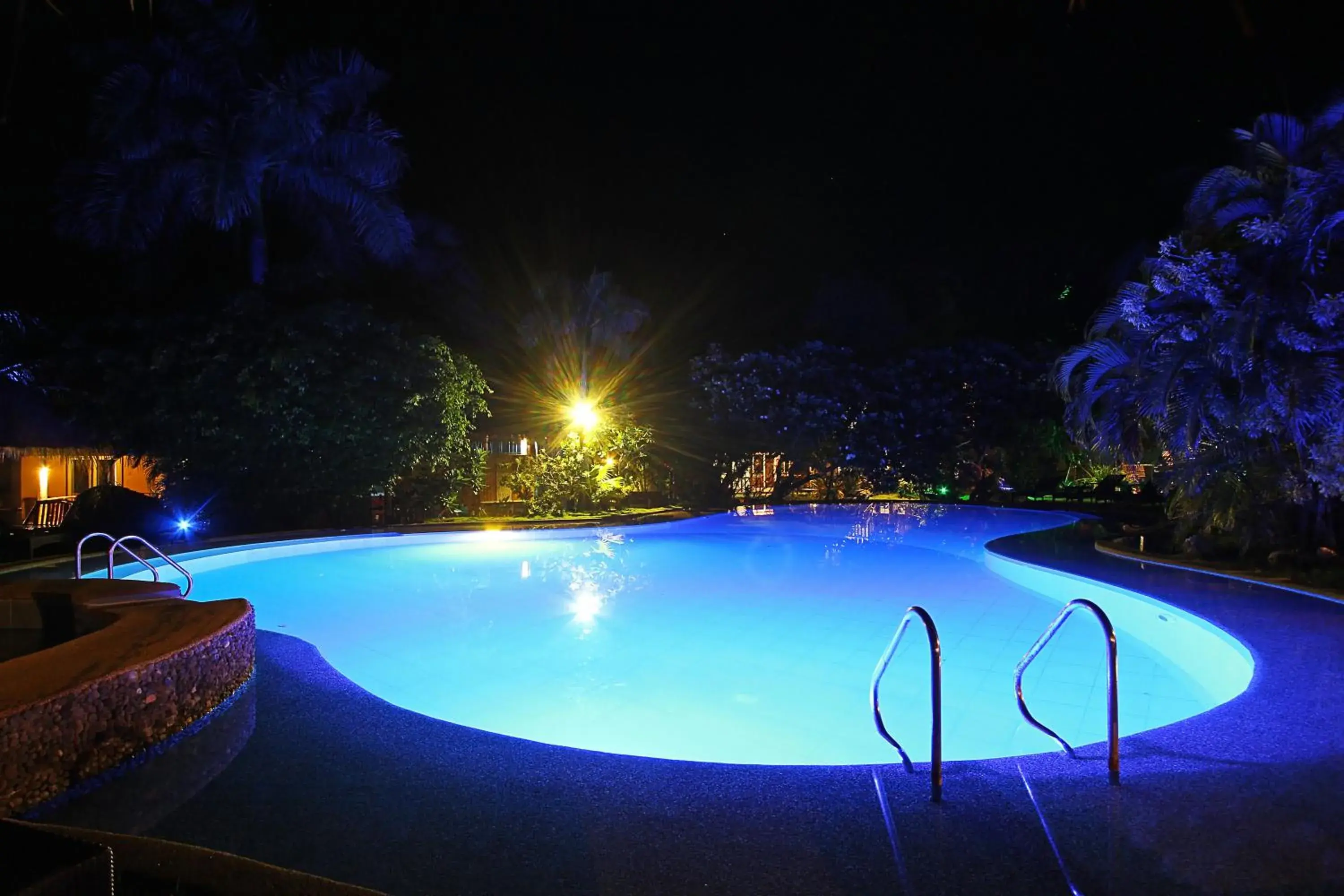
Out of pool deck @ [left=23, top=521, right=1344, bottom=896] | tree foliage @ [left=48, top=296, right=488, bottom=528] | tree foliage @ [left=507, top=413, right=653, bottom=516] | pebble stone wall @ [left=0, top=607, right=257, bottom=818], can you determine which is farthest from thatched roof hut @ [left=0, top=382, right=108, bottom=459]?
pool deck @ [left=23, top=521, right=1344, bottom=896]

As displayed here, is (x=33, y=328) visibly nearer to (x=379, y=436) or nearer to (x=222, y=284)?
(x=222, y=284)

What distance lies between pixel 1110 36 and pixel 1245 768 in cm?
1636

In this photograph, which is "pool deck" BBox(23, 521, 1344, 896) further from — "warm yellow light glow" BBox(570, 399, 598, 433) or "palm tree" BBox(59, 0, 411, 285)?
"warm yellow light glow" BBox(570, 399, 598, 433)

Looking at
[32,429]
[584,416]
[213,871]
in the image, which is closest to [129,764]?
[213,871]

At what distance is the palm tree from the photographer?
15828 mm

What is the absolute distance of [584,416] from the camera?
67.8 feet

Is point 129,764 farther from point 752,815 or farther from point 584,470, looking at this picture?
point 584,470

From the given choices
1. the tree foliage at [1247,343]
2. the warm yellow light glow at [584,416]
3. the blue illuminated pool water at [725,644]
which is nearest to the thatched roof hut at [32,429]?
the blue illuminated pool water at [725,644]

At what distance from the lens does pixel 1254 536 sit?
10312 mm

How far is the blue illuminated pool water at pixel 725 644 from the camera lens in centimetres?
584

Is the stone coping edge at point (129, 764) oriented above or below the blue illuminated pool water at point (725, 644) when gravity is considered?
above

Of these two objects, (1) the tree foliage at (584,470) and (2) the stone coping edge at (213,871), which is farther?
(1) the tree foliage at (584,470)

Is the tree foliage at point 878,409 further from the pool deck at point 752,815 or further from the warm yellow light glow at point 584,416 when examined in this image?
the pool deck at point 752,815

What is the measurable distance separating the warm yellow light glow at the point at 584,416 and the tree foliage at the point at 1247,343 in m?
11.9
